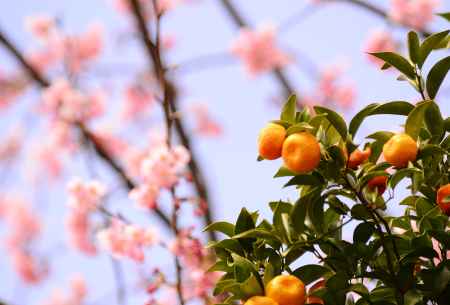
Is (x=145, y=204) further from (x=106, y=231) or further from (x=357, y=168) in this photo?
(x=357, y=168)

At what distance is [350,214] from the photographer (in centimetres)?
63

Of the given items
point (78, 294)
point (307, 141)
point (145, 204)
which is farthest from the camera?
point (78, 294)

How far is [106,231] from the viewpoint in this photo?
1700 mm

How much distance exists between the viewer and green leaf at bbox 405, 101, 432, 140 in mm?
595

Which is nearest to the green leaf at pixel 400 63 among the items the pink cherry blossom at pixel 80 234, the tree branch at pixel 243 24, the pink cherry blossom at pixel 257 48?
the tree branch at pixel 243 24

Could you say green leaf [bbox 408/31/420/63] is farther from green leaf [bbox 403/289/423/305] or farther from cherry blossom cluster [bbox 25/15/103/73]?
cherry blossom cluster [bbox 25/15/103/73]

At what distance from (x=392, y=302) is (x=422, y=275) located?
4cm

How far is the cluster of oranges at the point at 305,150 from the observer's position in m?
0.56

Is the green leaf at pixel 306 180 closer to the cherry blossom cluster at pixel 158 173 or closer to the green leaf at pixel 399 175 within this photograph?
the green leaf at pixel 399 175

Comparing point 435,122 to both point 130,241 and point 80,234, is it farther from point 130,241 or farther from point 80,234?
point 80,234

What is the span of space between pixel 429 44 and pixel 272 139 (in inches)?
8.4

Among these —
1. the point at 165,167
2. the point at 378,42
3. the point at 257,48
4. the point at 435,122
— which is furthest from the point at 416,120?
the point at 257,48

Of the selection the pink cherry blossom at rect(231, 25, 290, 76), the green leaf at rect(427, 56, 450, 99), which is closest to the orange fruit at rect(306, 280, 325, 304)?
the green leaf at rect(427, 56, 450, 99)

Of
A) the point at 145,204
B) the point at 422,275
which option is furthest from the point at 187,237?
the point at 422,275
